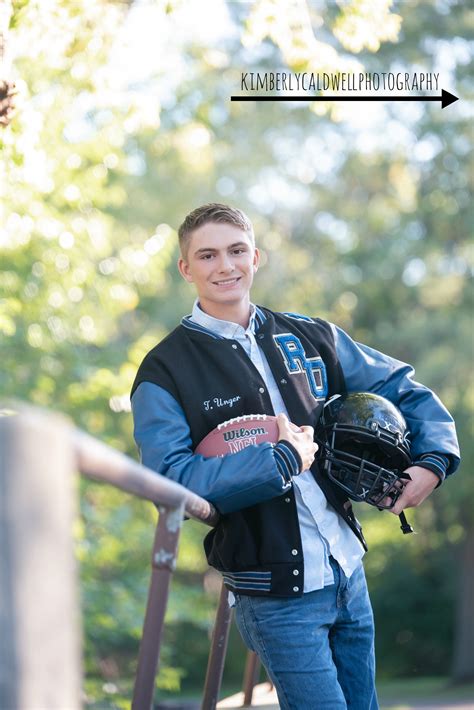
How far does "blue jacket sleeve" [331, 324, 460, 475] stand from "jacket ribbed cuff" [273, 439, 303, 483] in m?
0.64

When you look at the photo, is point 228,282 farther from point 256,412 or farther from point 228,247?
Result: point 256,412

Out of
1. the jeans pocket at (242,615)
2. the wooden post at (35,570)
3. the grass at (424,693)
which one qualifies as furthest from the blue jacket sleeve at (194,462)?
the grass at (424,693)

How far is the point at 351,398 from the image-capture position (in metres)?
3.60

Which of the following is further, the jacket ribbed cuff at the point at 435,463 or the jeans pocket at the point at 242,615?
the jacket ribbed cuff at the point at 435,463

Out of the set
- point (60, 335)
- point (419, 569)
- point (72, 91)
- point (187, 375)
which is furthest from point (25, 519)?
point (419, 569)

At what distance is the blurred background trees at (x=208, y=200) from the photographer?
7703mm

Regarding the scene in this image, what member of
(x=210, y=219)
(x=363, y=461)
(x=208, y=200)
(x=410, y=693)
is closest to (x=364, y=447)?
(x=363, y=461)

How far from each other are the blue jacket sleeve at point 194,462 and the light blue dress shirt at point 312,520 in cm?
23

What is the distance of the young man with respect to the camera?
3295 millimetres

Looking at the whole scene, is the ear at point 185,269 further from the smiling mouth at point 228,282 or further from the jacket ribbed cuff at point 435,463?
the jacket ribbed cuff at point 435,463

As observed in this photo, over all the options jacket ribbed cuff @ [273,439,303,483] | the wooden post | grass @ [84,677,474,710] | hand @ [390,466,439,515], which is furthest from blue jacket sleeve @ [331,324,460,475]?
grass @ [84,677,474,710]

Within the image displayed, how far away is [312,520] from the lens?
3441mm

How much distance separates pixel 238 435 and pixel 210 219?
2.39 ft

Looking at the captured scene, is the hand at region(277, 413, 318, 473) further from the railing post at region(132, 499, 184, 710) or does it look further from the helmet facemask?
the railing post at region(132, 499, 184, 710)
